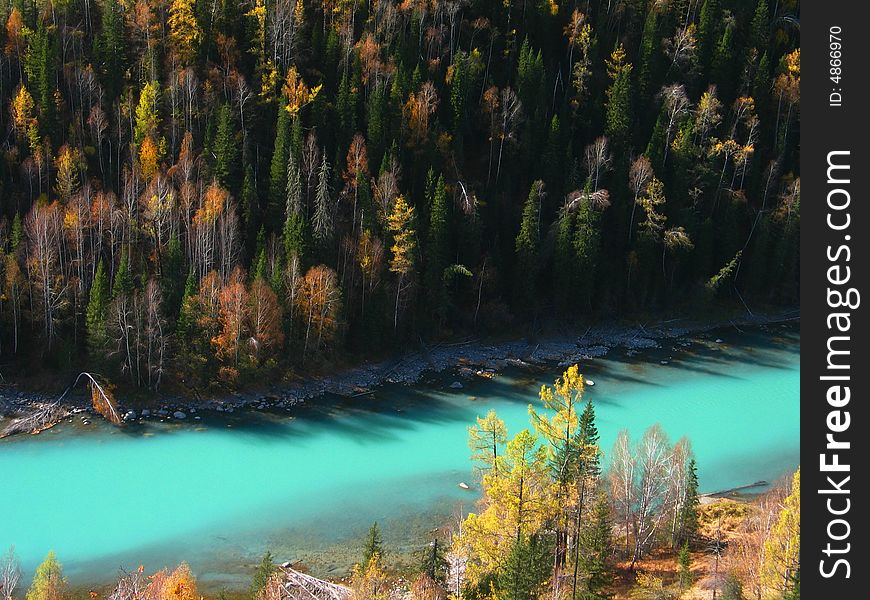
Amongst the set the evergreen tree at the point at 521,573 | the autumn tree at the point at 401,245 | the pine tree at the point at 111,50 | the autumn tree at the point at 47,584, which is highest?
the pine tree at the point at 111,50

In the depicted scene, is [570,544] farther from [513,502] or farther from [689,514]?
[689,514]

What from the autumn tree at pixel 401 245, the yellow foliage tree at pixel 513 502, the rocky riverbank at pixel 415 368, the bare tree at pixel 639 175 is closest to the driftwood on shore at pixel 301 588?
the yellow foliage tree at pixel 513 502

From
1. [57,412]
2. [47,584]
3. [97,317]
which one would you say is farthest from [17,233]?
[47,584]

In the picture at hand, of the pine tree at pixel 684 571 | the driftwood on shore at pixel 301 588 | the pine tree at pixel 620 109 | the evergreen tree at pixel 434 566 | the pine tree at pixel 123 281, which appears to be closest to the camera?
the pine tree at pixel 684 571

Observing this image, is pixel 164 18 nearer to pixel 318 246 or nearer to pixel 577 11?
pixel 318 246

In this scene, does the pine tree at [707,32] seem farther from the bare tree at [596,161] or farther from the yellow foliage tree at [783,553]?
the yellow foliage tree at [783,553]

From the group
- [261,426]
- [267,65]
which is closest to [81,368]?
[261,426]

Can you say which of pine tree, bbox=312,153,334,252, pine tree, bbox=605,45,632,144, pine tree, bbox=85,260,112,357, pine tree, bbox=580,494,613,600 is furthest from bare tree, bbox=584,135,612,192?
pine tree, bbox=580,494,613,600
